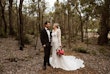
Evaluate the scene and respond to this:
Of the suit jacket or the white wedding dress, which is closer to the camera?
the suit jacket

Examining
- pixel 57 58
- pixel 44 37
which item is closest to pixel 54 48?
pixel 57 58

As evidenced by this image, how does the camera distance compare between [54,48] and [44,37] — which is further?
[54,48]


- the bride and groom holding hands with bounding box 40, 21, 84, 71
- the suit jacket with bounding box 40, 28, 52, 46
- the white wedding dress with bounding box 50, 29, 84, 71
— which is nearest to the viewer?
the suit jacket with bounding box 40, 28, 52, 46

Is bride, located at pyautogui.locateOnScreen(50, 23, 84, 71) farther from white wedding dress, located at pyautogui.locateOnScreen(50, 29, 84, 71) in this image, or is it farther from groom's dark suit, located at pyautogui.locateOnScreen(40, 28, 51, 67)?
groom's dark suit, located at pyautogui.locateOnScreen(40, 28, 51, 67)

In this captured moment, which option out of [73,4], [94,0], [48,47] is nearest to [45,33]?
[48,47]

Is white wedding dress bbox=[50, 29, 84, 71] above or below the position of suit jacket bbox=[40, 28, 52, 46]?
below

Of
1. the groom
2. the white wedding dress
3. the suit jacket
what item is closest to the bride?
the white wedding dress

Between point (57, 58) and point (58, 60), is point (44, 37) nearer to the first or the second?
point (57, 58)

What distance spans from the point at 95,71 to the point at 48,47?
9.96ft

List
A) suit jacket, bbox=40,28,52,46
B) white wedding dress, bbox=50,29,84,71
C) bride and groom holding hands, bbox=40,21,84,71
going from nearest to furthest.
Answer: suit jacket, bbox=40,28,52,46 < bride and groom holding hands, bbox=40,21,84,71 < white wedding dress, bbox=50,29,84,71

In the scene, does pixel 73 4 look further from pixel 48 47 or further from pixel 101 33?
pixel 48 47

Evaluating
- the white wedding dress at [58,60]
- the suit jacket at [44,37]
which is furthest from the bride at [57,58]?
the suit jacket at [44,37]

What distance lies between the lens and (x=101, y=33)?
27906mm

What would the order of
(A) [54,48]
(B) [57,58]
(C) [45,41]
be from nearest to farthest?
(C) [45,41] → (A) [54,48] → (B) [57,58]
